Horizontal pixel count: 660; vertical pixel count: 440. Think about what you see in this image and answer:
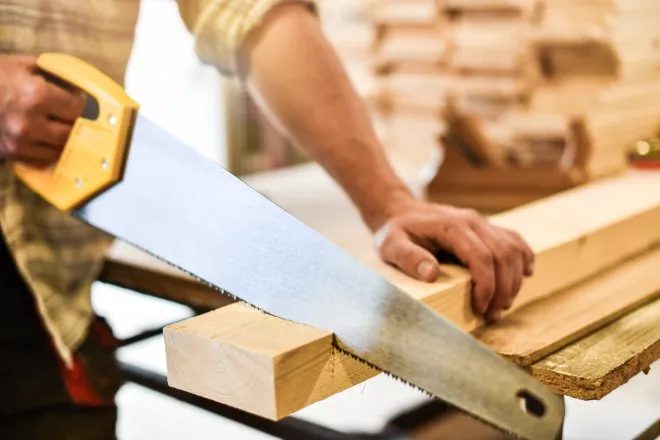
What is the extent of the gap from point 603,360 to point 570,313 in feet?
0.59

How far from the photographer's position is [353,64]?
104 inches

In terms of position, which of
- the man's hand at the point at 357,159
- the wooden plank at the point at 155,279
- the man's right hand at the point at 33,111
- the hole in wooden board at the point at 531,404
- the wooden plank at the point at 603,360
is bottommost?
the wooden plank at the point at 155,279

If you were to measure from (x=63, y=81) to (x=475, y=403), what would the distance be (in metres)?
0.63

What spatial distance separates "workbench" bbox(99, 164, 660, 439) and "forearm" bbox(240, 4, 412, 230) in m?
0.14

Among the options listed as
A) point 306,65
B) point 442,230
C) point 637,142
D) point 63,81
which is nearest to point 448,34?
point 637,142

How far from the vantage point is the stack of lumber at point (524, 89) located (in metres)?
2.04

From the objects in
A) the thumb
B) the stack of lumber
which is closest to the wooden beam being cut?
the thumb

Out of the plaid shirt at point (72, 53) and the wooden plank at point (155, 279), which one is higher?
the plaid shirt at point (72, 53)

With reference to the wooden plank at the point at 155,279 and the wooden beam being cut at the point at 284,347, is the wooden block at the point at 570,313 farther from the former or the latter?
the wooden plank at the point at 155,279

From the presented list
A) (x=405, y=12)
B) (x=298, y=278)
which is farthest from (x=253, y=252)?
(x=405, y=12)

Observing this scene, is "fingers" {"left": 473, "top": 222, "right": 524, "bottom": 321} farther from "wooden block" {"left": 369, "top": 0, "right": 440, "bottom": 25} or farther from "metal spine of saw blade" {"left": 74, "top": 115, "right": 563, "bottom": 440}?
"wooden block" {"left": 369, "top": 0, "right": 440, "bottom": 25}

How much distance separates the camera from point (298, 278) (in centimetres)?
92

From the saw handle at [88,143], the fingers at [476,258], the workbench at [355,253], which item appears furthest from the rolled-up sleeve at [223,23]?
the fingers at [476,258]

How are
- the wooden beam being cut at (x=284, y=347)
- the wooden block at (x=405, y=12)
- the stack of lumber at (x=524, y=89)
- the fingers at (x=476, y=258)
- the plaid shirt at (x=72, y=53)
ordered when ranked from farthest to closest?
the wooden block at (x=405, y=12) < the stack of lumber at (x=524, y=89) < the plaid shirt at (x=72, y=53) < the fingers at (x=476, y=258) < the wooden beam being cut at (x=284, y=347)
